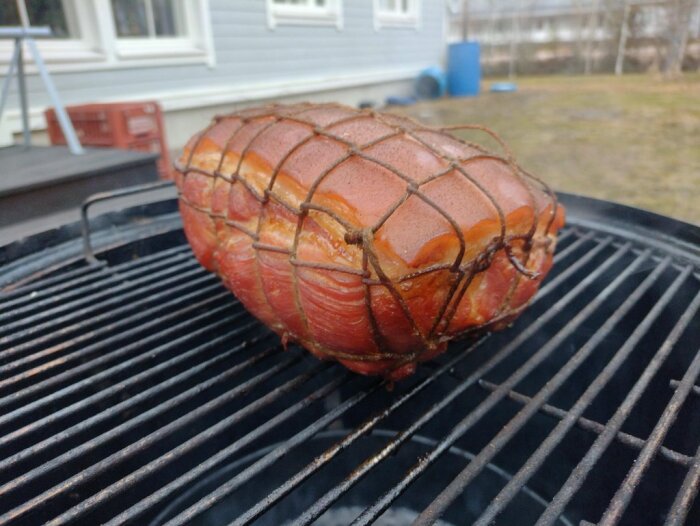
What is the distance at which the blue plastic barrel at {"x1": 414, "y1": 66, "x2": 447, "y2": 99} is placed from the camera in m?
10.6

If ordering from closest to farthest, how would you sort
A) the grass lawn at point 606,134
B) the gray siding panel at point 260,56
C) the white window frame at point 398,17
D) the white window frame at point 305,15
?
1. the gray siding panel at point 260,56
2. the grass lawn at point 606,134
3. the white window frame at point 305,15
4. the white window frame at point 398,17

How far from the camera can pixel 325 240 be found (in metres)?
1.18

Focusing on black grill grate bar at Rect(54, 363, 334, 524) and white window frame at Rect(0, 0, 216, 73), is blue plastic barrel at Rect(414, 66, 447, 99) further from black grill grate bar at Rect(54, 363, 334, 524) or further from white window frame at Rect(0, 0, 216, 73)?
black grill grate bar at Rect(54, 363, 334, 524)

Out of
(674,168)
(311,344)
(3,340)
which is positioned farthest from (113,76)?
(674,168)

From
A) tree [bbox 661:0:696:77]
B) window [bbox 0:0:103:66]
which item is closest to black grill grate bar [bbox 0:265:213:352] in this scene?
window [bbox 0:0:103:66]

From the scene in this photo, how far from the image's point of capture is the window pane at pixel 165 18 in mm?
5523

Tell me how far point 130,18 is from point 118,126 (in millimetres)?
2215

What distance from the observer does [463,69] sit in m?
11.4

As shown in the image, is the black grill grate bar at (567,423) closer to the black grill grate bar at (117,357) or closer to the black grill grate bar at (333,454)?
the black grill grate bar at (333,454)

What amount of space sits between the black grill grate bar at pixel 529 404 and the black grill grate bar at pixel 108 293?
4.06 feet

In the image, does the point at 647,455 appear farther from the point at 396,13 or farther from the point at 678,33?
the point at 678,33

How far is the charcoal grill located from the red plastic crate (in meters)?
1.87

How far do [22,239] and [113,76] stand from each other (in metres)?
3.80

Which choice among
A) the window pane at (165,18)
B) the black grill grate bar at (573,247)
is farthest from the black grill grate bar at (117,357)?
the window pane at (165,18)
